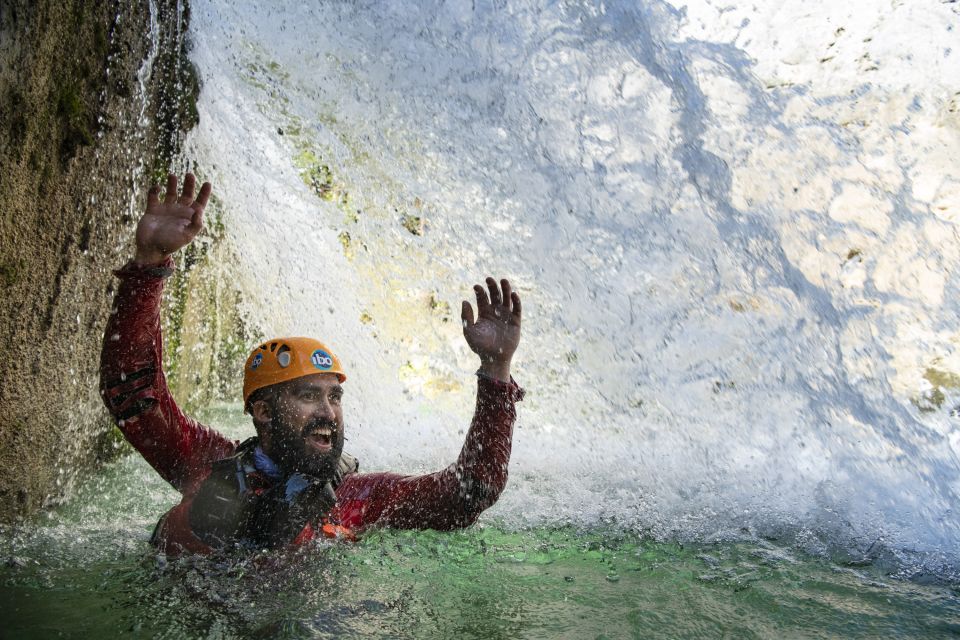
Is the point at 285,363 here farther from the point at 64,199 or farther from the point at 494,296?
the point at 64,199

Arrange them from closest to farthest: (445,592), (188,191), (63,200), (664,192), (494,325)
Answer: (445,592) → (188,191) → (494,325) → (63,200) → (664,192)

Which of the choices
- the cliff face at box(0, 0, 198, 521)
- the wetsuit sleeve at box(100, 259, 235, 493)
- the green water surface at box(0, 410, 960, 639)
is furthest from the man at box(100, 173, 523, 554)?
the cliff face at box(0, 0, 198, 521)

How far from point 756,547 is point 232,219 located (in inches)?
165

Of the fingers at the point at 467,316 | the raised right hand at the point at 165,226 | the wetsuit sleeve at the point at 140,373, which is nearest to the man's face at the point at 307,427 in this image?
the wetsuit sleeve at the point at 140,373

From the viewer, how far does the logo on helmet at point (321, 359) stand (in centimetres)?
284

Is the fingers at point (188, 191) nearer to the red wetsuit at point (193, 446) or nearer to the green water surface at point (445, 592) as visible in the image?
the red wetsuit at point (193, 446)

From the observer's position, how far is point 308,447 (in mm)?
2676

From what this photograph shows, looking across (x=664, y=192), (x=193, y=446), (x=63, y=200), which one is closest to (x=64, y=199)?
(x=63, y=200)

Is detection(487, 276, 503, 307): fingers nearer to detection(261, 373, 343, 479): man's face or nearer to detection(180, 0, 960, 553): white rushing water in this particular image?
detection(261, 373, 343, 479): man's face

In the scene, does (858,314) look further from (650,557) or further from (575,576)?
(575,576)

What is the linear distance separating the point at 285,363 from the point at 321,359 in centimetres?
13

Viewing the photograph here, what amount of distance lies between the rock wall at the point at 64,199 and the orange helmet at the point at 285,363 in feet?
3.11

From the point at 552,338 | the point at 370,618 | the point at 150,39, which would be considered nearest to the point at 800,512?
the point at 552,338

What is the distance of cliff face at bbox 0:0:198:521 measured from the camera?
9.08 ft
